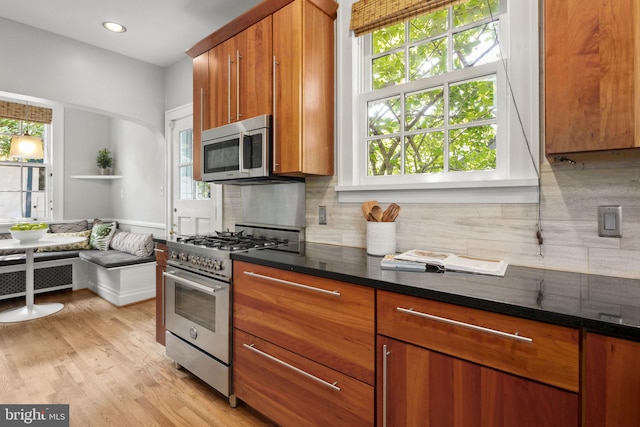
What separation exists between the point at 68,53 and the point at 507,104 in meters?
3.86

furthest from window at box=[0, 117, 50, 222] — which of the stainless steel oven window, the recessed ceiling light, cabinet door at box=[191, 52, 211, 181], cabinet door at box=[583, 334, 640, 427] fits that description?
cabinet door at box=[583, 334, 640, 427]

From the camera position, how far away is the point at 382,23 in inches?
71.6

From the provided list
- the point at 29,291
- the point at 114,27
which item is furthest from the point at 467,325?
the point at 29,291

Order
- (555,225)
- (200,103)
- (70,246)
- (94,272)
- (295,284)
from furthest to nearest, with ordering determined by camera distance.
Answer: (70,246), (94,272), (200,103), (295,284), (555,225)

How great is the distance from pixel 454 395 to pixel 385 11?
1870 millimetres

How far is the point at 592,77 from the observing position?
1.03 m

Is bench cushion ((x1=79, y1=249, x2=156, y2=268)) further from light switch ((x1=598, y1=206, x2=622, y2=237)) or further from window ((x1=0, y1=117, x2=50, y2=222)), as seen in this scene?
light switch ((x1=598, y1=206, x2=622, y2=237))

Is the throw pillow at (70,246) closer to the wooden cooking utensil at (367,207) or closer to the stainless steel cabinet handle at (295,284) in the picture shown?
the stainless steel cabinet handle at (295,284)

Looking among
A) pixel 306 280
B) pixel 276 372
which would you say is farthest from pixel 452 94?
pixel 276 372

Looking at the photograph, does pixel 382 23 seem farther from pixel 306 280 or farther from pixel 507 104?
pixel 306 280

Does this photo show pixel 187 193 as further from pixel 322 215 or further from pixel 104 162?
pixel 104 162

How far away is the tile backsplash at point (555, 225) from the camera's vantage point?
4.01 ft

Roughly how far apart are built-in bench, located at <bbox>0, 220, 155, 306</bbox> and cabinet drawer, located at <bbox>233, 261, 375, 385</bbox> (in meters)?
2.60

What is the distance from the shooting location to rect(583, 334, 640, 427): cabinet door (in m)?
0.77
